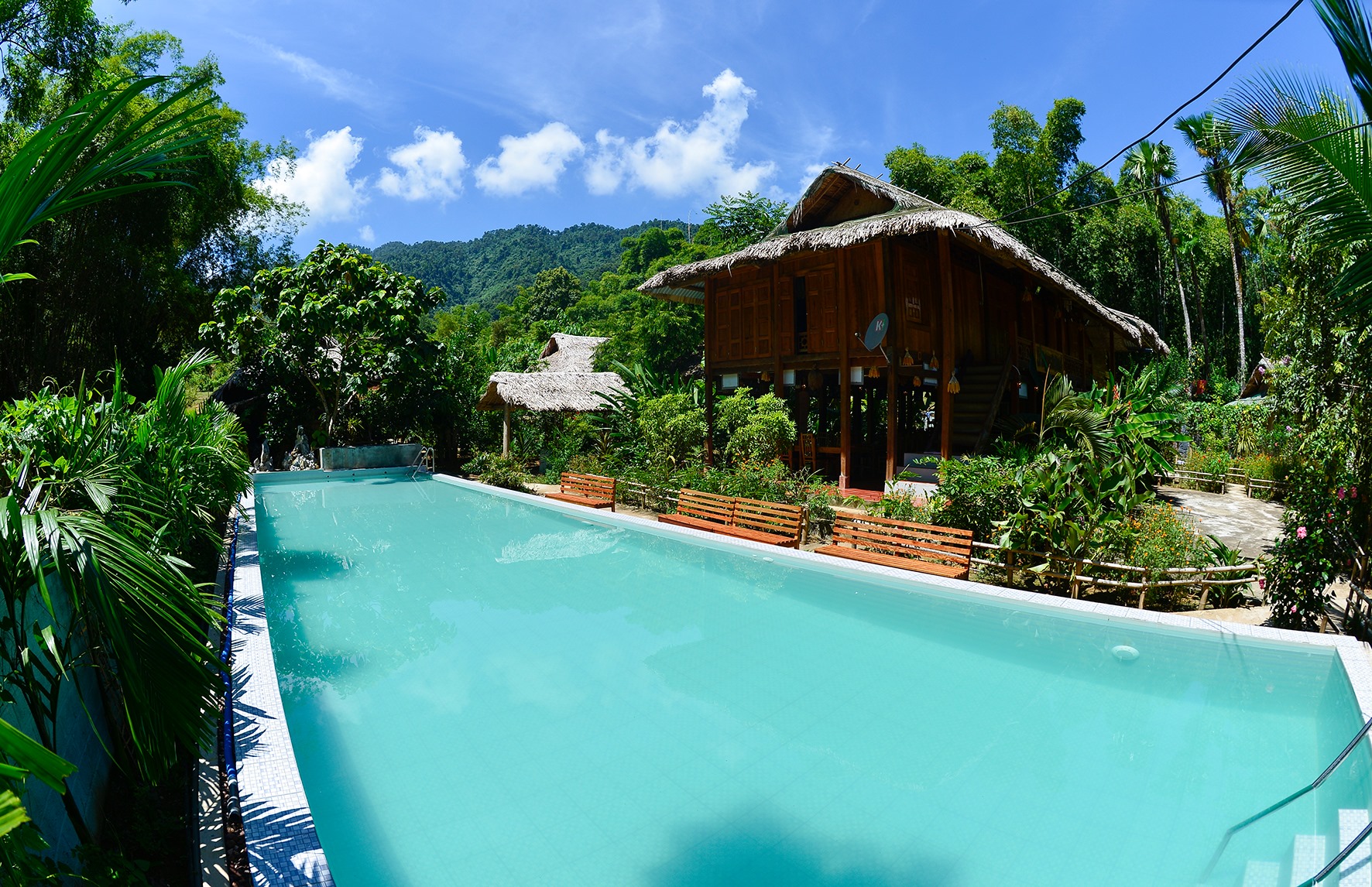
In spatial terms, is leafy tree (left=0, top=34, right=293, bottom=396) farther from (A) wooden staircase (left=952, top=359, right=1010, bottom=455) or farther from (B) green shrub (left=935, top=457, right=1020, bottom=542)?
(A) wooden staircase (left=952, top=359, right=1010, bottom=455)

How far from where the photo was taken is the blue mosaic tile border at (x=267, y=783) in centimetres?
275

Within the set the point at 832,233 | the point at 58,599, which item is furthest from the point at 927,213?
the point at 58,599

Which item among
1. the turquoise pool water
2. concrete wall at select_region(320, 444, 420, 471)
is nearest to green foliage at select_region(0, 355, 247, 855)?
the turquoise pool water

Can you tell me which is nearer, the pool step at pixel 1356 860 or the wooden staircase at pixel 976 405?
the pool step at pixel 1356 860

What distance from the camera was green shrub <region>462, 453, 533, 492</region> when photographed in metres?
16.2

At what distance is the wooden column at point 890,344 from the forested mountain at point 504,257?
56.5 metres

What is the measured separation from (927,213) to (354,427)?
16769mm

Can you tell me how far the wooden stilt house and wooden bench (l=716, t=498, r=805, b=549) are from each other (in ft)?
11.1

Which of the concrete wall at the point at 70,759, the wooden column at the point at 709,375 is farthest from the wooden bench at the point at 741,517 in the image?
the concrete wall at the point at 70,759

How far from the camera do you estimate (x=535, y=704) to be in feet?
A: 16.1

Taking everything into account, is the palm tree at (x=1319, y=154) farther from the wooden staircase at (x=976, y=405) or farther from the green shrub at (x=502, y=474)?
the green shrub at (x=502, y=474)

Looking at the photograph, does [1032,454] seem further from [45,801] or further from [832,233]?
[45,801]

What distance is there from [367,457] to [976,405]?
49.9 ft

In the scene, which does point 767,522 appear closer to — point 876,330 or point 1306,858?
point 876,330
